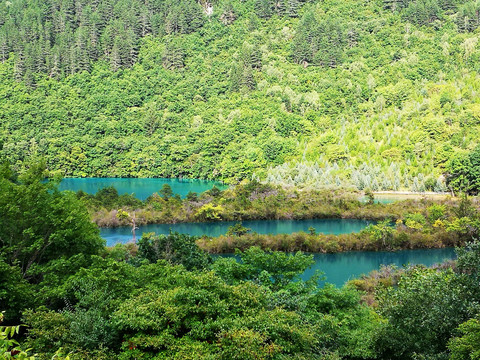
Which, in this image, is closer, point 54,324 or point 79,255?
point 54,324

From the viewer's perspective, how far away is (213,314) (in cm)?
1008

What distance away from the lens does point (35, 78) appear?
96.9 metres

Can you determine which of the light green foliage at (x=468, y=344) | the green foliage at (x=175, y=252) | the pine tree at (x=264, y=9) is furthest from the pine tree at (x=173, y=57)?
the light green foliage at (x=468, y=344)

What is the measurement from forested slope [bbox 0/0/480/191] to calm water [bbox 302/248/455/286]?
73.3 feet

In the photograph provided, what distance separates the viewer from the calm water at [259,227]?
36000 mm

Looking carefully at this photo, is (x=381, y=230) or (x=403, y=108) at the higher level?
(x=403, y=108)

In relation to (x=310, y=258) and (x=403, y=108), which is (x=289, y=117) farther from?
(x=310, y=258)

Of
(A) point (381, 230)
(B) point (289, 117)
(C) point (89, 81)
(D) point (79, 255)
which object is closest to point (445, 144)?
(B) point (289, 117)

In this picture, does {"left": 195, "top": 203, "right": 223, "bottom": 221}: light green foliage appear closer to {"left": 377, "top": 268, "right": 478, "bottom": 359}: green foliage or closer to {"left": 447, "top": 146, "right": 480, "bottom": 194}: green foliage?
{"left": 447, "top": 146, "right": 480, "bottom": 194}: green foliage

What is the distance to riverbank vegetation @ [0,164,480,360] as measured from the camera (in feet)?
30.8

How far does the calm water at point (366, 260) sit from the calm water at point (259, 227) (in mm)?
5676

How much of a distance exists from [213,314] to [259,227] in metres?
28.4

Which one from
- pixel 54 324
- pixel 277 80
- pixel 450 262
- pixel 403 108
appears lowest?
pixel 450 262

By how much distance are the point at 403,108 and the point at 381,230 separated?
148ft
